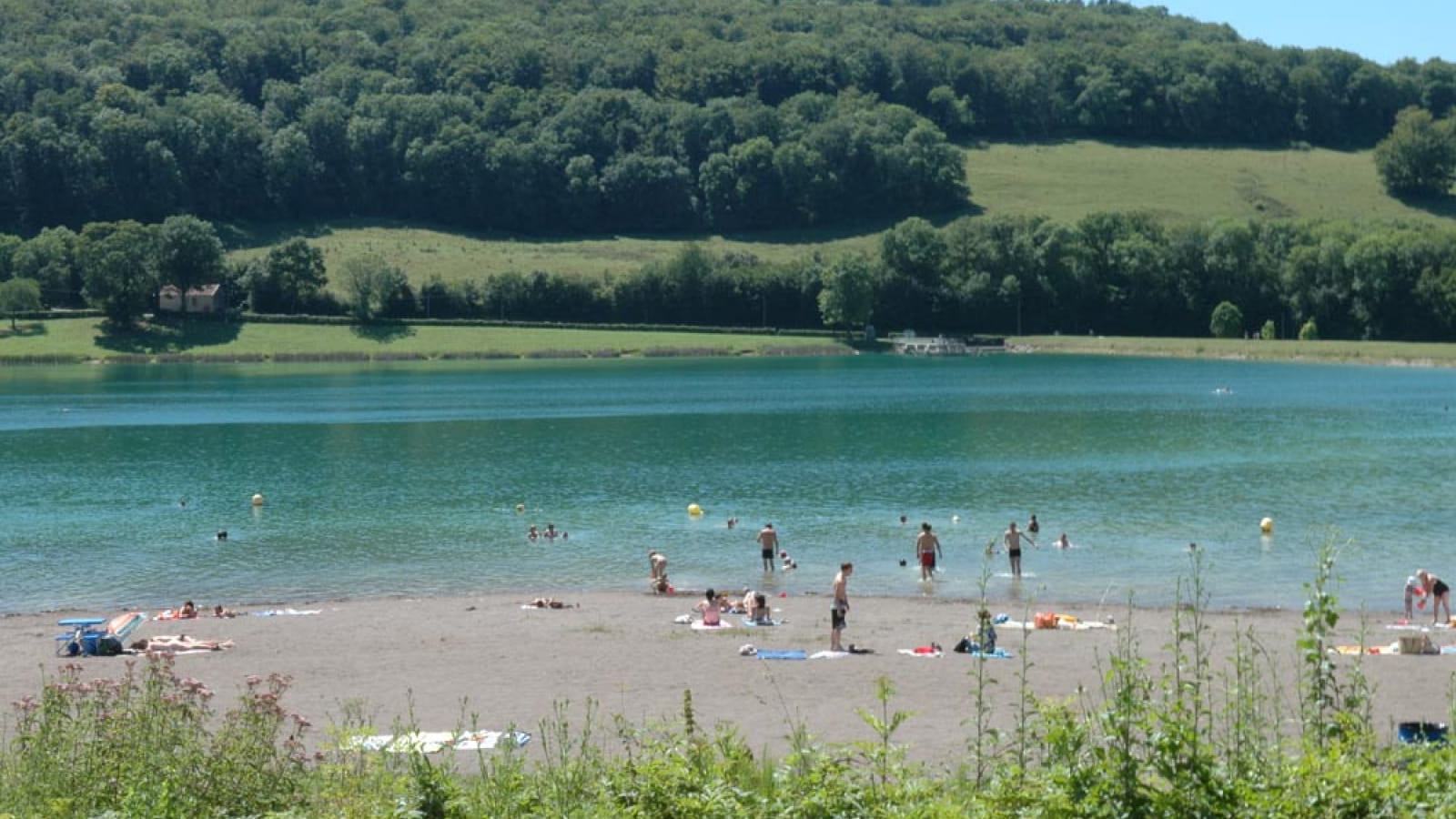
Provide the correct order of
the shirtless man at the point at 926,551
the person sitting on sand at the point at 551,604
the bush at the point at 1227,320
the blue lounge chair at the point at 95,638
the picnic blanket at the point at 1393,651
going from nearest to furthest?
the picnic blanket at the point at 1393,651 < the blue lounge chair at the point at 95,638 < the person sitting on sand at the point at 551,604 < the shirtless man at the point at 926,551 < the bush at the point at 1227,320

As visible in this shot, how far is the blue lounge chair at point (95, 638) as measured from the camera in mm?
34116

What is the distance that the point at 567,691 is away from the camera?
97.1 ft

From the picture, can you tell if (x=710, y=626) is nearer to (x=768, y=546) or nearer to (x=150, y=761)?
(x=768, y=546)

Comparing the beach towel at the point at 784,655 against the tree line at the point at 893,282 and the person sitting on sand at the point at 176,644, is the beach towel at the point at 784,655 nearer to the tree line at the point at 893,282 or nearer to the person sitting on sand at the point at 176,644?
the person sitting on sand at the point at 176,644

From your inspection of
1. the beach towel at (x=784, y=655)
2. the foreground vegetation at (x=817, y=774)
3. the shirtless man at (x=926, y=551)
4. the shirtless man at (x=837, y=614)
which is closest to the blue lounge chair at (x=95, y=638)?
the beach towel at (x=784, y=655)

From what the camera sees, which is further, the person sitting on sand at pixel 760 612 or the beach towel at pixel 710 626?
the person sitting on sand at pixel 760 612

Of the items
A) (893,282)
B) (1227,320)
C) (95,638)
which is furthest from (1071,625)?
(893,282)

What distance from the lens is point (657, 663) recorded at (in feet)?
106

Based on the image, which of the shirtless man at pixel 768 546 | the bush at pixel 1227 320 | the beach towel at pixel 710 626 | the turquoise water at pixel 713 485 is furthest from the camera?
the bush at pixel 1227 320

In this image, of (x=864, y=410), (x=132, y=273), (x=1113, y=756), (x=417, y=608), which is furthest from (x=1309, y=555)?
(x=132, y=273)

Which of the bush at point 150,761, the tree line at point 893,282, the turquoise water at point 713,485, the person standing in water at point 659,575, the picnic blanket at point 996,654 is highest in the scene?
the tree line at point 893,282

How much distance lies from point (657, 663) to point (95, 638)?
12.3 meters

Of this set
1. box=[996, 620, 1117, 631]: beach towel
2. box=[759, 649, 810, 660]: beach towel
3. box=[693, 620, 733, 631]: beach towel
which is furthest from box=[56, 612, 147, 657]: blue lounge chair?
box=[996, 620, 1117, 631]: beach towel

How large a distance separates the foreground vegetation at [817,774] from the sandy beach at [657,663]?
19.8ft
